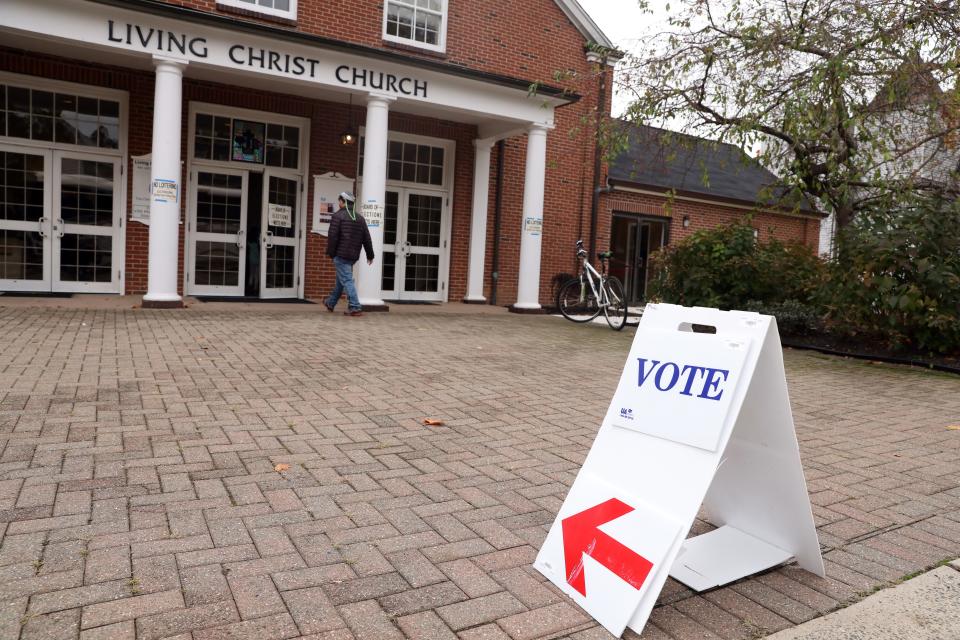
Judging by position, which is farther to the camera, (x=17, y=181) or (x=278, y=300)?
(x=278, y=300)

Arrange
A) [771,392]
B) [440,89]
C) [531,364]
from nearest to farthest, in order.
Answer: [771,392]
[531,364]
[440,89]

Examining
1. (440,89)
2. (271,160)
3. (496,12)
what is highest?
(496,12)

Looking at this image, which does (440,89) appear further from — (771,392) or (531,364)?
(771,392)

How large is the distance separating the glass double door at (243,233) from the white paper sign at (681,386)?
1164 centimetres

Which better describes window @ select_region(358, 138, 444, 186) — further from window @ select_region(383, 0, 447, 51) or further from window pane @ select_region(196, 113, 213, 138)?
window pane @ select_region(196, 113, 213, 138)

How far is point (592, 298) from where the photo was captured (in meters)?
12.7

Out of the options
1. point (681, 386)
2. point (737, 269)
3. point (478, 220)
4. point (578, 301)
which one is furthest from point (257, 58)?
point (681, 386)

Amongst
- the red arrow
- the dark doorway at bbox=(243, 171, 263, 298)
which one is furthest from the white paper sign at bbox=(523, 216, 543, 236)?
the red arrow

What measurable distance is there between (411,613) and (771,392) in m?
1.57

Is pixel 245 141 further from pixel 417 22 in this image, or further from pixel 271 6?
pixel 417 22

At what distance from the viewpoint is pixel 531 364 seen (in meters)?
7.85

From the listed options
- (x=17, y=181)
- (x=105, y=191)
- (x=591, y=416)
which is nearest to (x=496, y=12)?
(x=105, y=191)

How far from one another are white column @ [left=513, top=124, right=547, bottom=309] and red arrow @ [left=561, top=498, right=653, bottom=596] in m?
11.4

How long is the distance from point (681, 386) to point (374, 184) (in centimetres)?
997
